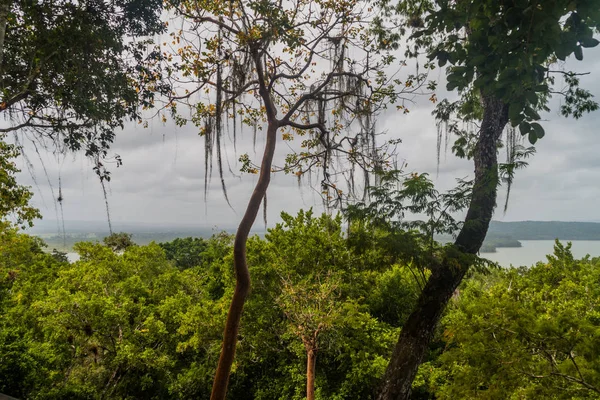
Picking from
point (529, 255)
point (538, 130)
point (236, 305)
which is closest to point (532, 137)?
point (538, 130)

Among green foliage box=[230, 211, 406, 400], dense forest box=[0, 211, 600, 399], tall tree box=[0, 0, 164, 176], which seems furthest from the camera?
green foliage box=[230, 211, 406, 400]

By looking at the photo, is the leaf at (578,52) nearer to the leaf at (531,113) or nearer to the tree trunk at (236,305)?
the leaf at (531,113)

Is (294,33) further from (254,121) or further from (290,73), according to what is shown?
(254,121)

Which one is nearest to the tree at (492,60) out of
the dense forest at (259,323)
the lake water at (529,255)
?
the lake water at (529,255)

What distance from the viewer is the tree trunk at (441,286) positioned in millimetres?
3484

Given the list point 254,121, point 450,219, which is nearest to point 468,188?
point 450,219

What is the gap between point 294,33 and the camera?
13.8 feet

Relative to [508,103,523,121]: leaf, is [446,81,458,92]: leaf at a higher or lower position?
higher

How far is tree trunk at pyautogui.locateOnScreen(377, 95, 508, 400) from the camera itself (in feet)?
11.4

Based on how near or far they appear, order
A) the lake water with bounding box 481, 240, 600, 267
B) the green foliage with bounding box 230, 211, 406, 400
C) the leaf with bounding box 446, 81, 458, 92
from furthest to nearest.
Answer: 1. the lake water with bounding box 481, 240, 600, 267
2. the green foliage with bounding box 230, 211, 406, 400
3. the leaf with bounding box 446, 81, 458, 92

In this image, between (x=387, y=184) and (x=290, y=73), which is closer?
(x=387, y=184)

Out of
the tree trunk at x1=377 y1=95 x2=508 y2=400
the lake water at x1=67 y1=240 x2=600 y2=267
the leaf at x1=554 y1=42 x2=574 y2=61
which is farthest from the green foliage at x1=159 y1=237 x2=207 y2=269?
the leaf at x1=554 y1=42 x2=574 y2=61

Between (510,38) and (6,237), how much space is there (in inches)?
520

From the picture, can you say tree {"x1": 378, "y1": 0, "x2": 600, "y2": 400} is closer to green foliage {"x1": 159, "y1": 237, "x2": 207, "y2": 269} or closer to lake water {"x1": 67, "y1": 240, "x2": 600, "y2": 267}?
lake water {"x1": 67, "y1": 240, "x2": 600, "y2": 267}
